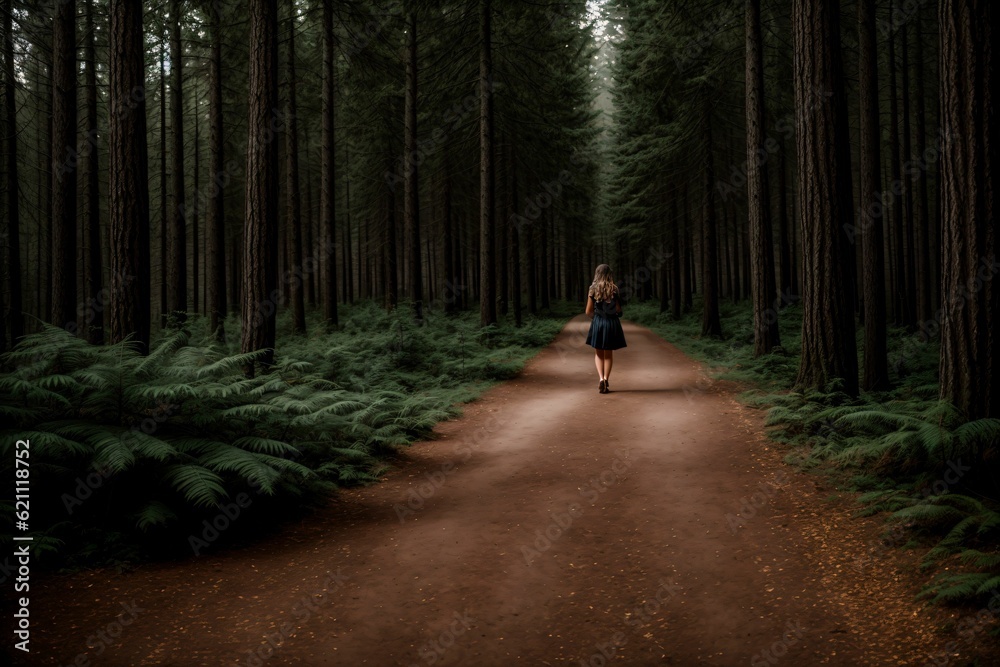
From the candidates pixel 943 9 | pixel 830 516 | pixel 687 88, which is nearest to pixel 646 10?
pixel 687 88

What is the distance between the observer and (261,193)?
980 cm

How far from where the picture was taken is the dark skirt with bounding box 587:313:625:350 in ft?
38.4

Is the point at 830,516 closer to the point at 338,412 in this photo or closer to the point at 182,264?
the point at 338,412

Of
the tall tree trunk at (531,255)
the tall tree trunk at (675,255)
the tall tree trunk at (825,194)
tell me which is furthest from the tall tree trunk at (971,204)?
the tall tree trunk at (531,255)

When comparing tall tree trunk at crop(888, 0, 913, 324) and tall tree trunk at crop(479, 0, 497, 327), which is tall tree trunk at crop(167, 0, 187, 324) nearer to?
tall tree trunk at crop(479, 0, 497, 327)

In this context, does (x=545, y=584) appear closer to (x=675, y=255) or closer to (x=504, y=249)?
(x=504, y=249)

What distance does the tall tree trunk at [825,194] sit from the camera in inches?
356

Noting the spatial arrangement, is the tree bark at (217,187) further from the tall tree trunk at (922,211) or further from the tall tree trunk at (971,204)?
the tall tree trunk at (922,211)

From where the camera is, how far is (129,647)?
376 cm

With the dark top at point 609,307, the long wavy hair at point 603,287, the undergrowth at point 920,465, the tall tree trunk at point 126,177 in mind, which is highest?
the tall tree trunk at point 126,177

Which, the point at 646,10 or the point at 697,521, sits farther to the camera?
the point at 646,10

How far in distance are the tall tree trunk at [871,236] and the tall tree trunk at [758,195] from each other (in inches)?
105

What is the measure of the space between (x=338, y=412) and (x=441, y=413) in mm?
1970

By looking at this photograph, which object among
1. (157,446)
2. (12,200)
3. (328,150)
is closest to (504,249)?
(328,150)
